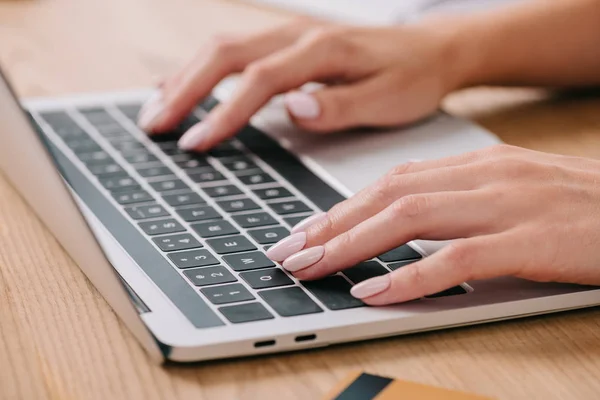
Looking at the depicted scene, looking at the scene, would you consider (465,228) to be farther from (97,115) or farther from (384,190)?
(97,115)

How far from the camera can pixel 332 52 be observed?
3.01ft

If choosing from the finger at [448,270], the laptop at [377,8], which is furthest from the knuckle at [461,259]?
the laptop at [377,8]

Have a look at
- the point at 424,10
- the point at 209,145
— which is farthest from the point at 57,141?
the point at 424,10

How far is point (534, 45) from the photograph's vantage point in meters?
1.01

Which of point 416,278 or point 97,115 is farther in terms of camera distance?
point 97,115

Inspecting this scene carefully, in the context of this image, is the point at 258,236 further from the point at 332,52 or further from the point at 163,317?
the point at 332,52

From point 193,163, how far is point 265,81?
5.2 inches

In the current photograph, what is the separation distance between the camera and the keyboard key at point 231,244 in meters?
0.61

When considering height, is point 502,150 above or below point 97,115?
above

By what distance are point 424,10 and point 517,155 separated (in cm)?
65

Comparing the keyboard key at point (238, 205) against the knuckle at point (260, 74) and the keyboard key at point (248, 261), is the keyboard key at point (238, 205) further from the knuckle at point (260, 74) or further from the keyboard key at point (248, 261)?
the knuckle at point (260, 74)

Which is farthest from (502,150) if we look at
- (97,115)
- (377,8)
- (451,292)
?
(377,8)

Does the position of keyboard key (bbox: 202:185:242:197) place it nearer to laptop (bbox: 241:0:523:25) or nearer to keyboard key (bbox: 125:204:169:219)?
keyboard key (bbox: 125:204:169:219)

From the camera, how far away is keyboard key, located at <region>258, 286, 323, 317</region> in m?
0.53
